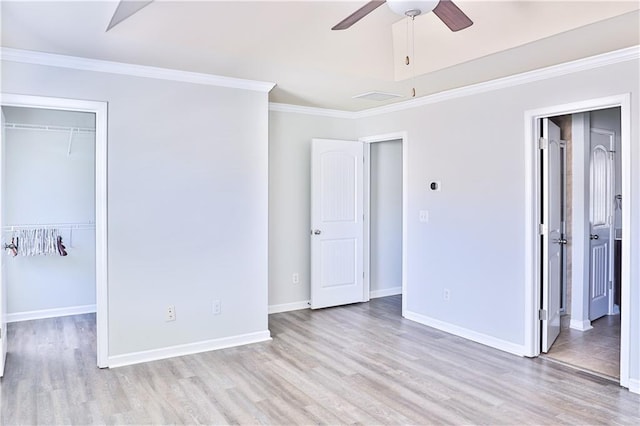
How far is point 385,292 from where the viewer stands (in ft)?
20.4

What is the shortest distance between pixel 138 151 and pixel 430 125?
9.30 ft

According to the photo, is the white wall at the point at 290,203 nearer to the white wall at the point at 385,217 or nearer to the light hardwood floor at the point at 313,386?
the white wall at the point at 385,217

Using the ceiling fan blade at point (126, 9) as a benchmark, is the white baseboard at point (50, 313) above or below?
below

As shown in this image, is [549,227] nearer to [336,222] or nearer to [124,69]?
[336,222]

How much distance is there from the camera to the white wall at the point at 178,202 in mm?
3635

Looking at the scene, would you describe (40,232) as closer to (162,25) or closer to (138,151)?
(138,151)

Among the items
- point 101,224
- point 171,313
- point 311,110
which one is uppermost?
point 311,110

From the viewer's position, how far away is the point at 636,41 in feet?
9.87

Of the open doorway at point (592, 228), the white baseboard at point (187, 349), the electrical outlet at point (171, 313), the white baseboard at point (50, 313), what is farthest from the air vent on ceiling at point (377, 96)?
the white baseboard at point (50, 313)

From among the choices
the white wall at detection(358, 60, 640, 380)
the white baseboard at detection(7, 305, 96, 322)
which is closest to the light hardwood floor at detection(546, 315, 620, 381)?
the white wall at detection(358, 60, 640, 380)

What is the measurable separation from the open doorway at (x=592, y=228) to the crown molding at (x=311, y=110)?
2320mm

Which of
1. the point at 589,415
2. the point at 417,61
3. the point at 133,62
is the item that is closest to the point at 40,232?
the point at 133,62

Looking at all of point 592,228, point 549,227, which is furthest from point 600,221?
point 549,227

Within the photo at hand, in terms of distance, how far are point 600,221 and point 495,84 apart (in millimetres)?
2166
